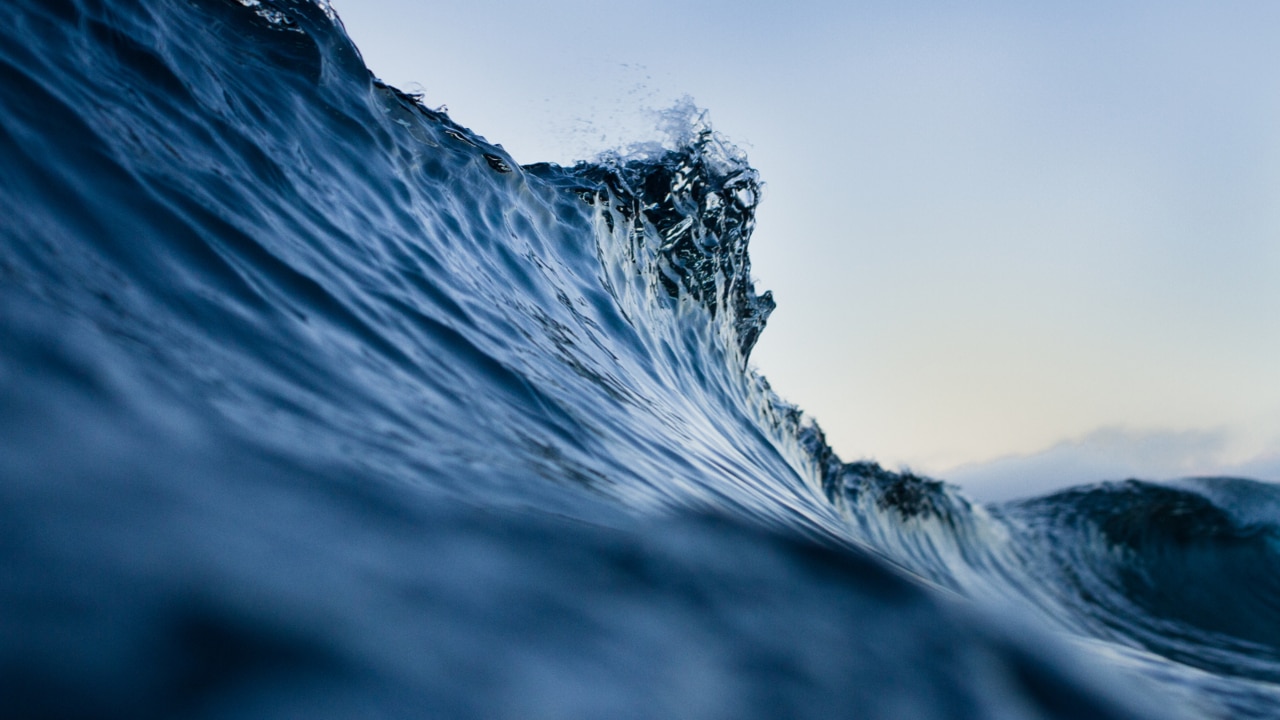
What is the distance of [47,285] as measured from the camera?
1.13m

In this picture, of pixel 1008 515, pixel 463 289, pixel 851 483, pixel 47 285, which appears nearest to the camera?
pixel 47 285

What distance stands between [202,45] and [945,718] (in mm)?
4157

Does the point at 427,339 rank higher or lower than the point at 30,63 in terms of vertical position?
lower

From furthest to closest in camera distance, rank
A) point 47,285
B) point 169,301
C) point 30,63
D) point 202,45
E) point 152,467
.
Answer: point 202,45
point 30,63
point 169,301
point 47,285
point 152,467

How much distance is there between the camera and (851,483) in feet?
25.7

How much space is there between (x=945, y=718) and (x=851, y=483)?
722cm

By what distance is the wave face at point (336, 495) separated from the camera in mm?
668

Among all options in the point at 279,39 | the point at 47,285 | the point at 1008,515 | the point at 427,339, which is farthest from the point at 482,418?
the point at 1008,515

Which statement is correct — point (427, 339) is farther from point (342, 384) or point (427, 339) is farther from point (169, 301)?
point (169, 301)

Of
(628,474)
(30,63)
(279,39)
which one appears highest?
(279,39)

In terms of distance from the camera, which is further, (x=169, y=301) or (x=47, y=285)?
(x=169, y=301)

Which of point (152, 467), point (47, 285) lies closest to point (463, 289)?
point (47, 285)

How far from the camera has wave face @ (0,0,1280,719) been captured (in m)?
0.67

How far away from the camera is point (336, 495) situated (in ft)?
3.16
